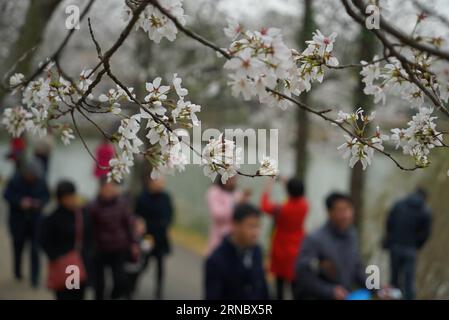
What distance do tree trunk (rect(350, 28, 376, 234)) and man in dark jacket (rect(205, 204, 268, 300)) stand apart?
206 cm

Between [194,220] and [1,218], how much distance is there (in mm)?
3431

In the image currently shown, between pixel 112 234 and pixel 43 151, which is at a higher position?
pixel 43 151

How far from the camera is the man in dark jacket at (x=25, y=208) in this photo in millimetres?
5609

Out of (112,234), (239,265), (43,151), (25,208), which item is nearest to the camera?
(239,265)

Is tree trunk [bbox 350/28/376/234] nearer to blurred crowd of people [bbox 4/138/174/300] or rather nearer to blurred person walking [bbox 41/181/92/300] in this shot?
blurred crowd of people [bbox 4/138/174/300]

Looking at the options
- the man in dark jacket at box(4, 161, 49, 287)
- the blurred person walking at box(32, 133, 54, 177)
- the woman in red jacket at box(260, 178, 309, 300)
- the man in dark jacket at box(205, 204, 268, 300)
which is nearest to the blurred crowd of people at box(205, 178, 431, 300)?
the man in dark jacket at box(205, 204, 268, 300)

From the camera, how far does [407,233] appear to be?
537cm

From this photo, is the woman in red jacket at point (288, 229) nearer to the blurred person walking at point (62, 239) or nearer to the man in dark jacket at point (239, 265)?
the man in dark jacket at point (239, 265)

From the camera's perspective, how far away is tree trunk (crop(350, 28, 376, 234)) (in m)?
5.70

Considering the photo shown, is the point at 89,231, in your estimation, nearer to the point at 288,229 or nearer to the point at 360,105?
the point at 288,229

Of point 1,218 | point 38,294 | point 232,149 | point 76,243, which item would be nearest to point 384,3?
point 232,149

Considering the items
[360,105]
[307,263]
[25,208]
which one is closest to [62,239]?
[25,208]

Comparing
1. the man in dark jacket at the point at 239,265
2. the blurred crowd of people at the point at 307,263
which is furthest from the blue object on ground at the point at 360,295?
the man in dark jacket at the point at 239,265

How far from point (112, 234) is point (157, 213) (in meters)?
0.90
